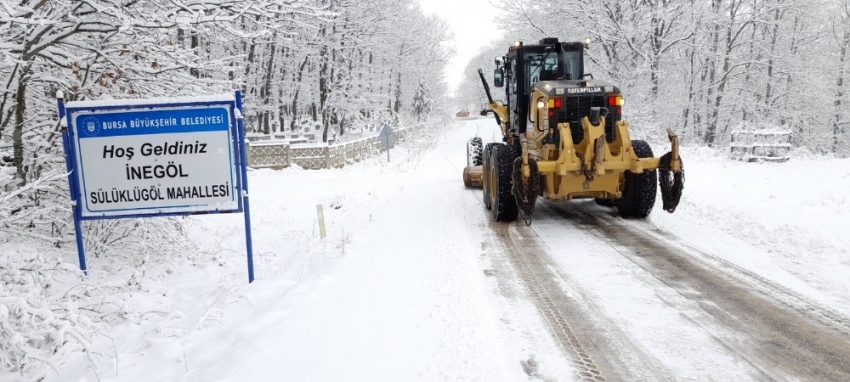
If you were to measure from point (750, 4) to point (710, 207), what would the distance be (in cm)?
1867

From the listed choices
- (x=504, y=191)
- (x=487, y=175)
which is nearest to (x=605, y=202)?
(x=487, y=175)

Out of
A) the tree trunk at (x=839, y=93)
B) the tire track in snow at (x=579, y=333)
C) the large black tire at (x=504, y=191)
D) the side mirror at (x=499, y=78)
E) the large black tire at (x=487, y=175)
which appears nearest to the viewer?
the tire track in snow at (x=579, y=333)

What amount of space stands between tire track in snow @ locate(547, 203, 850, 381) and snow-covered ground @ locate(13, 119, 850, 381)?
44cm

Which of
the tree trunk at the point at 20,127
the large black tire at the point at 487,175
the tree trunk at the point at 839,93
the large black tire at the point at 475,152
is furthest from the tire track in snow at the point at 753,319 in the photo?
the tree trunk at the point at 839,93

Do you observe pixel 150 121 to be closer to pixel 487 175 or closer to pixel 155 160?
pixel 155 160

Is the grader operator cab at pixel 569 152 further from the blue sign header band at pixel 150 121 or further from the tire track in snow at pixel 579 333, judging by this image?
the blue sign header band at pixel 150 121

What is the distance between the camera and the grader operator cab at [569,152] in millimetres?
7023

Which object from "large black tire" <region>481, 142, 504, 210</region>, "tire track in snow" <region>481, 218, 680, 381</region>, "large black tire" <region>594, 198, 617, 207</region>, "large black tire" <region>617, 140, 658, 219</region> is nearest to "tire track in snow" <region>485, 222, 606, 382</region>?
"tire track in snow" <region>481, 218, 680, 381</region>

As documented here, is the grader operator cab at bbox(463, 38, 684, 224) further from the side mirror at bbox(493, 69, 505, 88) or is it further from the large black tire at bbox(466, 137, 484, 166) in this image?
the large black tire at bbox(466, 137, 484, 166)

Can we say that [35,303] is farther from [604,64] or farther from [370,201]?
[604,64]

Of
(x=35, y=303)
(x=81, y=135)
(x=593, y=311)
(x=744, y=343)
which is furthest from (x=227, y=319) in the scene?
(x=744, y=343)

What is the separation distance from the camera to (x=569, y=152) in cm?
701

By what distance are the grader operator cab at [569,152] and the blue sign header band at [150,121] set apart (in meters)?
3.98

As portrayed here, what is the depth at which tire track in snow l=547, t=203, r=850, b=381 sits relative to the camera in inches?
131
